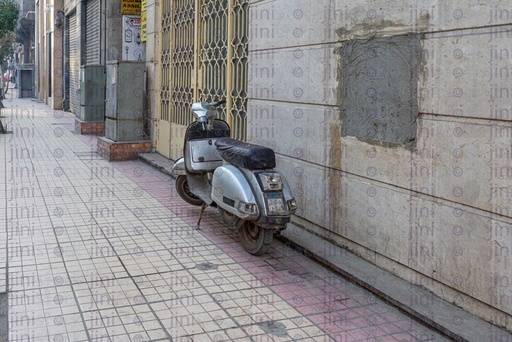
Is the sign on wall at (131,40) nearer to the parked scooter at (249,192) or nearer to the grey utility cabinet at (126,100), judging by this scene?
the grey utility cabinet at (126,100)

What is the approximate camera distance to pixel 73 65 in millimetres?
22875

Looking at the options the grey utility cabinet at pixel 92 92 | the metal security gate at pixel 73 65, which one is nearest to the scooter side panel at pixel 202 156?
the grey utility cabinet at pixel 92 92

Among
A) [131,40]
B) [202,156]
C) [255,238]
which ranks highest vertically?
[131,40]

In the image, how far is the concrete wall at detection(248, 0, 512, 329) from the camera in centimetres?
382

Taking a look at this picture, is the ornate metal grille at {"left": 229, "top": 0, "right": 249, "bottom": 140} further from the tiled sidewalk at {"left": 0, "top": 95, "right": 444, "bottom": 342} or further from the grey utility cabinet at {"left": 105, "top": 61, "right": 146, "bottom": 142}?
the grey utility cabinet at {"left": 105, "top": 61, "right": 146, "bottom": 142}

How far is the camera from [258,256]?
5.54 meters

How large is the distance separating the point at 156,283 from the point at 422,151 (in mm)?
2337

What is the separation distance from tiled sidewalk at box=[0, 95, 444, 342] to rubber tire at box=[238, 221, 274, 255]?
0.28 ft

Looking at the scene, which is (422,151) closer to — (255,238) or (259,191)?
(259,191)

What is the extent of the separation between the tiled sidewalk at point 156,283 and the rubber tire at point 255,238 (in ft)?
0.28

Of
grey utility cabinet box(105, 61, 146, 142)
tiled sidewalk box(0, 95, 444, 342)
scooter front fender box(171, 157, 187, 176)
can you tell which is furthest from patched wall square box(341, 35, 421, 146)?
grey utility cabinet box(105, 61, 146, 142)

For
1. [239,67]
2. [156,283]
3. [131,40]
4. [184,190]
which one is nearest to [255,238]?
[156,283]

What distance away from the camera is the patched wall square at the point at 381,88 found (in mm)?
4590

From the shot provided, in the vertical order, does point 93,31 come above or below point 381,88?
above
